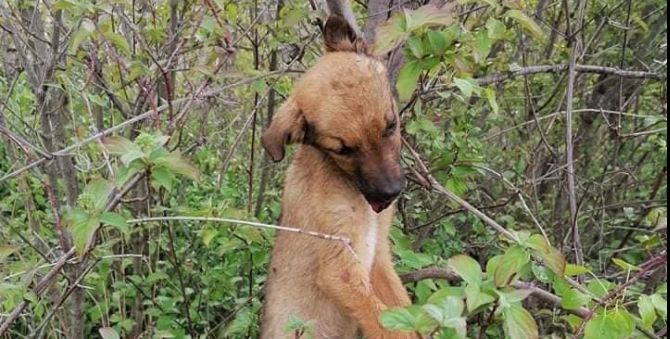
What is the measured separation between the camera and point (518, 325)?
2027 mm

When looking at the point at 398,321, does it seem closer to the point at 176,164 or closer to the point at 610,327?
the point at 610,327

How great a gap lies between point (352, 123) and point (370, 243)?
690mm

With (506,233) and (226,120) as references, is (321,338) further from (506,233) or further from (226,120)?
(226,120)

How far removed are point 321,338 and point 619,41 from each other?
3.48 metres

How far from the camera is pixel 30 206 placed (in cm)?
435

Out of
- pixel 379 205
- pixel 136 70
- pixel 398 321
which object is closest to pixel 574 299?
pixel 398 321

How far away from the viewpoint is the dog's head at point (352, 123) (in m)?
3.12

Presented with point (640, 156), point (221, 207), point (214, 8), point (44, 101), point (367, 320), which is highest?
point (214, 8)

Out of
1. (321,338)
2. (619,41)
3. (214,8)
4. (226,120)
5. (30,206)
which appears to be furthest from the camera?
(226,120)

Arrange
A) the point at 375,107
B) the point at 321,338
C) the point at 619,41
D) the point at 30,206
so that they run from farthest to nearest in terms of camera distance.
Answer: the point at 619,41 → the point at 30,206 → the point at 321,338 → the point at 375,107

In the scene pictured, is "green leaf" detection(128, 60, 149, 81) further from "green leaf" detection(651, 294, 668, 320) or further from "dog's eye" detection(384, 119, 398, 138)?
"green leaf" detection(651, 294, 668, 320)

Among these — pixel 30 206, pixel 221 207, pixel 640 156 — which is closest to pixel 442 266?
pixel 221 207

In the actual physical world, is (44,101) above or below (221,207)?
above

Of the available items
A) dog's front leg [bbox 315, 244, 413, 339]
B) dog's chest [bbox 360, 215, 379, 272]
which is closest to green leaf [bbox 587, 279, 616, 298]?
dog's front leg [bbox 315, 244, 413, 339]
